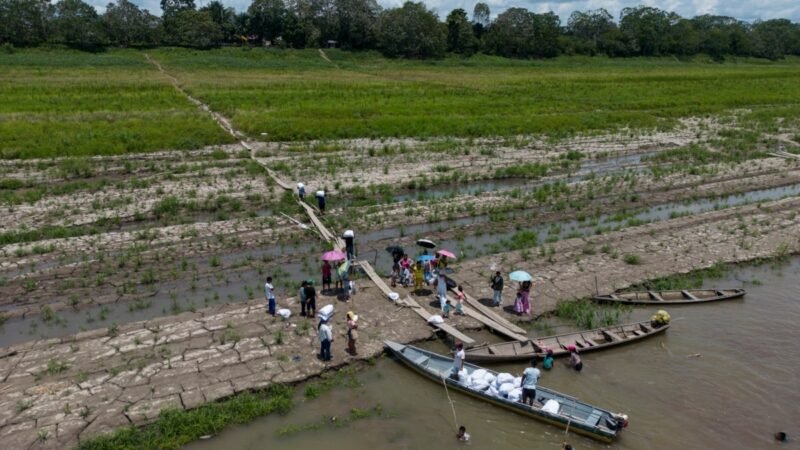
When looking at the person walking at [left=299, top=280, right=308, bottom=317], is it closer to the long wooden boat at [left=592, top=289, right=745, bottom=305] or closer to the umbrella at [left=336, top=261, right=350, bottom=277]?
the umbrella at [left=336, top=261, right=350, bottom=277]

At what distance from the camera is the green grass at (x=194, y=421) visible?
43.2 ft

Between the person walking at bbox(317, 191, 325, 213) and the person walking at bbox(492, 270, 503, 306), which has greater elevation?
the person walking at bbox(317, 191, 325, 213)

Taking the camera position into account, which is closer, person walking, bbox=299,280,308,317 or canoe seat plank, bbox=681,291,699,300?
person walking, bbox=299,280,308,317

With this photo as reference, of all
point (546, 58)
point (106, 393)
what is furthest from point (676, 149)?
point (546, 58)

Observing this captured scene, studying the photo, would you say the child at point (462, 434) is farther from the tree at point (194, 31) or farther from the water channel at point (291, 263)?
the tree at point (194, 31)

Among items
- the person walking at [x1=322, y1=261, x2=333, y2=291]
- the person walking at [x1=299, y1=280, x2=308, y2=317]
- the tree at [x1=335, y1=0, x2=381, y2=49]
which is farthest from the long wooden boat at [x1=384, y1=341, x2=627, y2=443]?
the tree at [x1=335, y1=0, x2=381, y2=49]

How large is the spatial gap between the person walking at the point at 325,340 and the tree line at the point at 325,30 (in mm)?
105250

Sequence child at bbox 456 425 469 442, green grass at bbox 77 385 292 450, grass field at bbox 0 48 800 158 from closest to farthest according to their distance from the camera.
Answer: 1. green grass at bbox 77 385 292 450
2. child at bbox 456 425 469 442
3. grass field at bbox 0 48 800 158

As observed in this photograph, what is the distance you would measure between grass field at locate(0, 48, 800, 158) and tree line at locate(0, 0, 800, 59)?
32.8 ft

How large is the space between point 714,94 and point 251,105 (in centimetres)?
5655

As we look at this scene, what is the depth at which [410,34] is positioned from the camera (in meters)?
115

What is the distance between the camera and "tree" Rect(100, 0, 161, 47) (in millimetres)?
112938

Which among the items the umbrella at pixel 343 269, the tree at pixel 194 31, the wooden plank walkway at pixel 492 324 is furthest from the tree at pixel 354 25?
the wooden plank walkway at pixel 492 324

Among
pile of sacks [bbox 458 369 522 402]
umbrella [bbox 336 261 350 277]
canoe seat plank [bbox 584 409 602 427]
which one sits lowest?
canoe seat plank [bbox 584 409 602 427]
